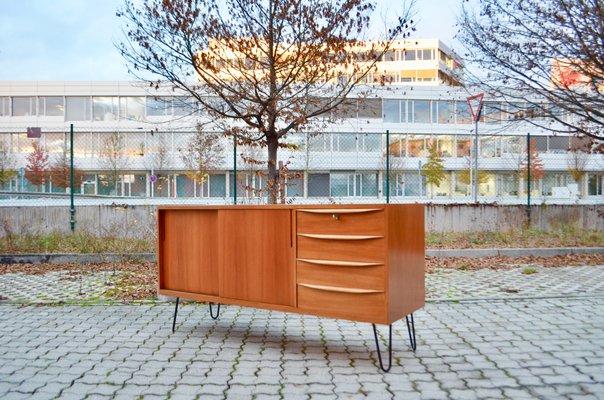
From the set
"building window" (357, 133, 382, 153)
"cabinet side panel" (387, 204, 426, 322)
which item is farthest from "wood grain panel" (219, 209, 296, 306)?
"building window" (357, 133, 382, 153)

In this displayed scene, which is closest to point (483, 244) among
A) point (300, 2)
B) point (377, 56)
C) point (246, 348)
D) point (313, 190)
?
point (313, 190)

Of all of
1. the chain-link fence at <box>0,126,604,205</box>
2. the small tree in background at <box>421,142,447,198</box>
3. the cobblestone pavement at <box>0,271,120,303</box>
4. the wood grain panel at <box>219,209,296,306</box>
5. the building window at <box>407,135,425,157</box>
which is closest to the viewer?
the wood grain panel at <box>219,209,296,306</box>

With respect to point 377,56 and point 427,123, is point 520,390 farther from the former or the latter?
point 427,123

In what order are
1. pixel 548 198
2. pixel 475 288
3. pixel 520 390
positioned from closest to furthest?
pixel 520 390
pixel 475 288
pixel 548 198

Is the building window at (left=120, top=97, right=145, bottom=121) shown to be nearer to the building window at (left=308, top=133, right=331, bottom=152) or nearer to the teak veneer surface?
the building window at (left=308, top=133, right=331, bottom=152)

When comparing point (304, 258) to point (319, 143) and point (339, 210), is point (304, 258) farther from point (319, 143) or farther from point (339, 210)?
point (319, 143)

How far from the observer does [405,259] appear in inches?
149

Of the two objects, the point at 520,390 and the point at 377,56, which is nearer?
the point at 520,390

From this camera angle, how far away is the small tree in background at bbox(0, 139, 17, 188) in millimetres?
13397

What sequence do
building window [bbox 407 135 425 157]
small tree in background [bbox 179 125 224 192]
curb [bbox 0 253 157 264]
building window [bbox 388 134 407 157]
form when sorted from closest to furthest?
curb [bbox 0 253 157 264], building window [bbox 388 134 407 157], small tree in background [bbox 179 125 224 192], building window [bbox 407 135 425 157]

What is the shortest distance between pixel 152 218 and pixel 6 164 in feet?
28.5

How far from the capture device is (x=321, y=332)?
15.5 ft

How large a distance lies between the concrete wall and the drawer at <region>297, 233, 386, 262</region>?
6.87 m

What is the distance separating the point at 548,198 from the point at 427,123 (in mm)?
28656
